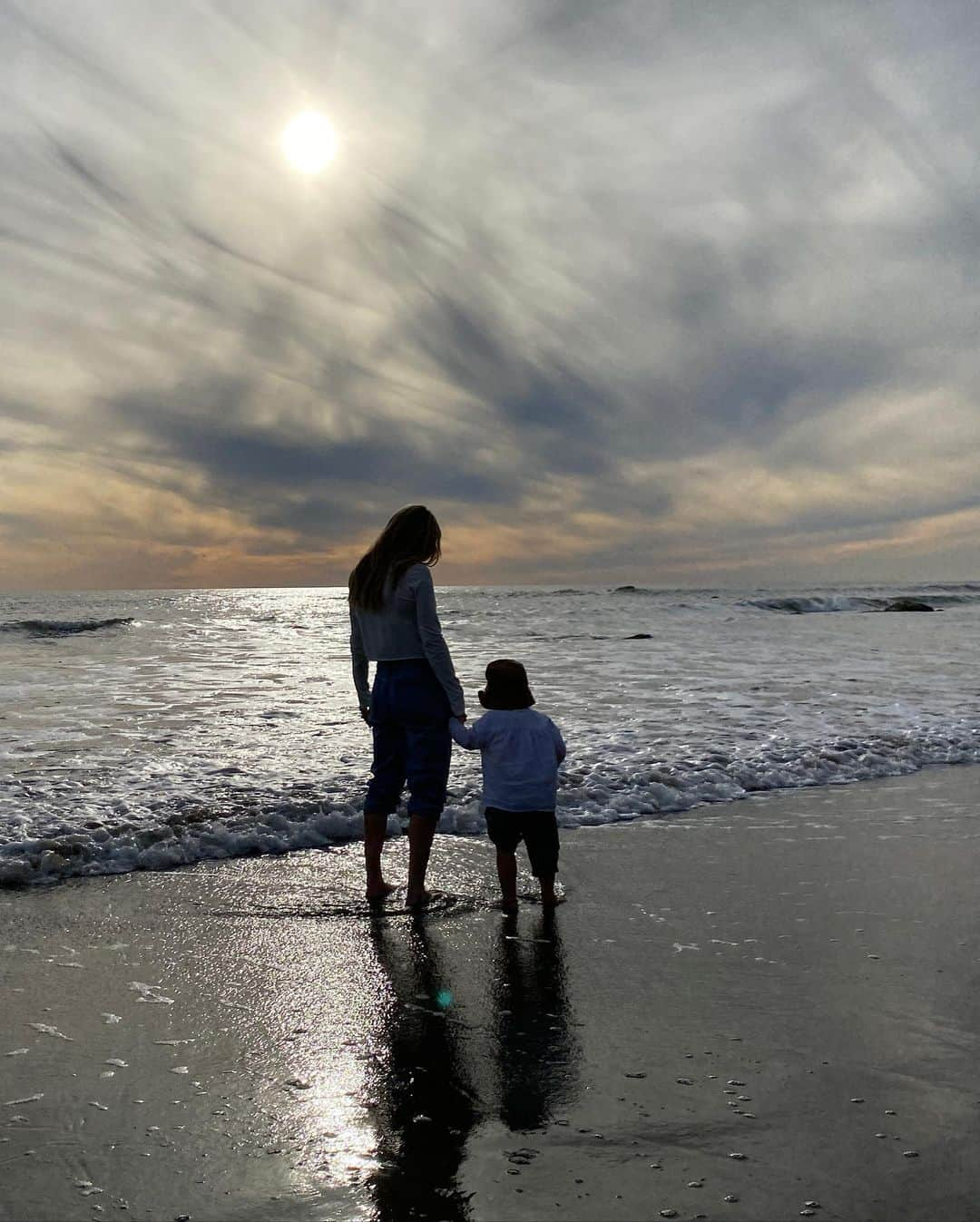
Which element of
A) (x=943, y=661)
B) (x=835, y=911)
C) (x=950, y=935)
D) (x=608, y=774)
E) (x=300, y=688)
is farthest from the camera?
(x=943, y=661)

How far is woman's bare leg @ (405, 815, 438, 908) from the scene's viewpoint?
4.64m

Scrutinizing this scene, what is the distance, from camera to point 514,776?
15.0 feet

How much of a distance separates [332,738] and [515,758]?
17.3 feet

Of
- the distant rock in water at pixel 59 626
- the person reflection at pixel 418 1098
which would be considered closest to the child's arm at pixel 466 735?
the person reflection at pixel 418 1098

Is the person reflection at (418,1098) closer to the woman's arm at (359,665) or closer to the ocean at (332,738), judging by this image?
the woman's arm at (359,665)

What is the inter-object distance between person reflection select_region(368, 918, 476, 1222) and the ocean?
2454 mm

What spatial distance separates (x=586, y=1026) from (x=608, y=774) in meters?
4.44

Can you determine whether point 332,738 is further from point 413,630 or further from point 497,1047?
point 497,1047

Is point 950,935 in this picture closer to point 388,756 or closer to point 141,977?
point 388,756

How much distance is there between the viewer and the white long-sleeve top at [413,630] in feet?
15.1

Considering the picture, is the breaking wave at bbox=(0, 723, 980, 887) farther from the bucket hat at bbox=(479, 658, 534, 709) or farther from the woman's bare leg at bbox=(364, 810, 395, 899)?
the bucket hat at bbox=(479, 658, 534, 709)

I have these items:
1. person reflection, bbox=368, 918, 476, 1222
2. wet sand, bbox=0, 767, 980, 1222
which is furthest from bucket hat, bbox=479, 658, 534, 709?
person reflection, bbox=368, 918, 476, 1222

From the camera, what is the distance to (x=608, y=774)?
300 inches

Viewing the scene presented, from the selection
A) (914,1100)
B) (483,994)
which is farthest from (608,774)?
(914,1100)
